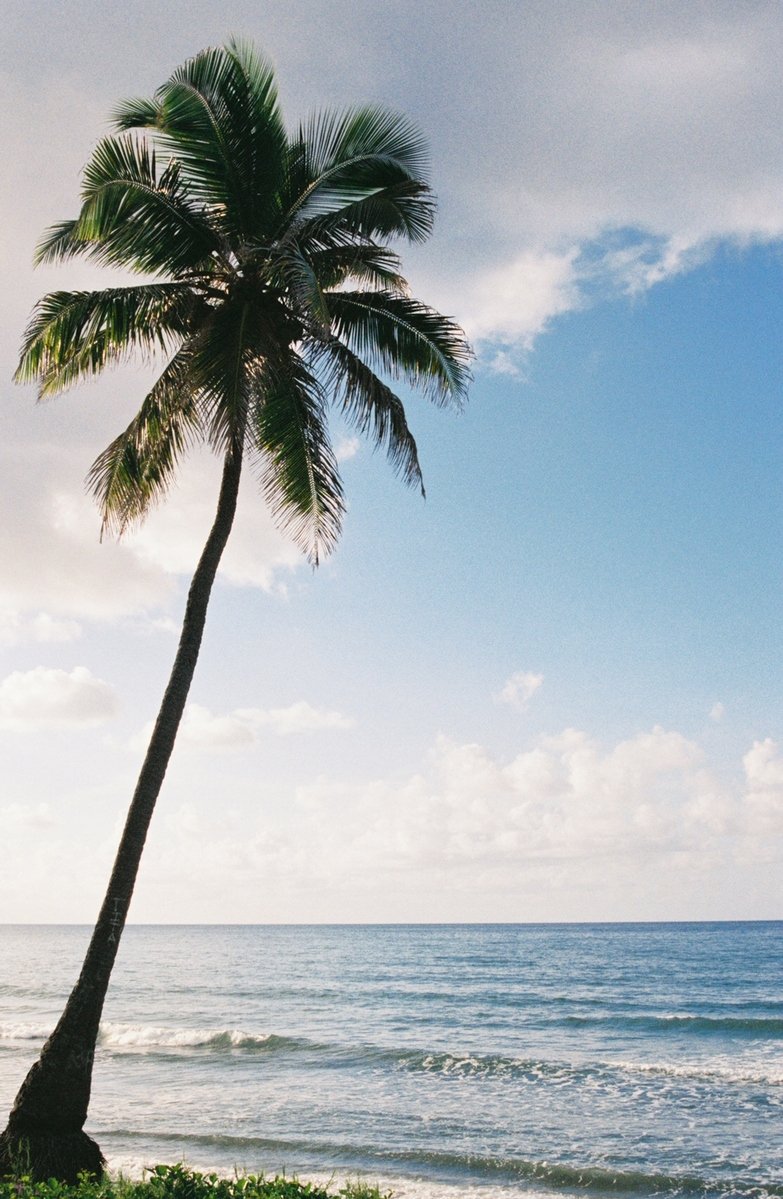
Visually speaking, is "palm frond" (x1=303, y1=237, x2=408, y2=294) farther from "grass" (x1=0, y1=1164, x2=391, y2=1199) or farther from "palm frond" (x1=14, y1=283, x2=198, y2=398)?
"grass" (x1=0, y1=1164, x2=391, y2=1199)

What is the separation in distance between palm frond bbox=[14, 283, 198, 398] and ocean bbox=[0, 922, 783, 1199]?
36.8 ft

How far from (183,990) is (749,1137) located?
34832 millimetres

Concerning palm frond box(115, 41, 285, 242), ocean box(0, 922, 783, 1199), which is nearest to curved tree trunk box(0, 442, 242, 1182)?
palm frond box(115, 41, 285, 242)

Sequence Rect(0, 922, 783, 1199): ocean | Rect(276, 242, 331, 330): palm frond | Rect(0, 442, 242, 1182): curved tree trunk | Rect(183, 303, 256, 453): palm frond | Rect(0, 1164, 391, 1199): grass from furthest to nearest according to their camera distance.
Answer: Rect(0, 922, 783, 1199): ocean
Rect(183, 303, 256, 453): palm frond
Rect(276, 242, 331, 330): palm frond
Rect(0, 442, 242, 1182): curved tree trunk
Rect(0, 1164, 391, 1199): grass

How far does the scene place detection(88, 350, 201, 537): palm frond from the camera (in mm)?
10648

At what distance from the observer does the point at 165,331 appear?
35.7ft

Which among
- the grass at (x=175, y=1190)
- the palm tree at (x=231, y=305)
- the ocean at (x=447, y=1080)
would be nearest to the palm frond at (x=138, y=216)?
the palm tree at (x=231, y=305)

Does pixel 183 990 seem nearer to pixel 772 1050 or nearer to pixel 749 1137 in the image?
pixel 772 1050

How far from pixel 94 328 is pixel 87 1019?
7768 mm

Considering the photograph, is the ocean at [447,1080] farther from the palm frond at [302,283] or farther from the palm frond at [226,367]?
the palm frond at [302,283]

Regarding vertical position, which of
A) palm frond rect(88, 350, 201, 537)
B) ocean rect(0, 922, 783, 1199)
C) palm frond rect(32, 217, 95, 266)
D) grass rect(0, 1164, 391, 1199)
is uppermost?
palm frond rect(32, 217, 95, 266)

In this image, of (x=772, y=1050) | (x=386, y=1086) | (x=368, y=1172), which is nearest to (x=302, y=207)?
(x=368, y=1172)

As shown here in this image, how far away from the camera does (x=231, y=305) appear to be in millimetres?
10391

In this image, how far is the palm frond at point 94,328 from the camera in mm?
10156
